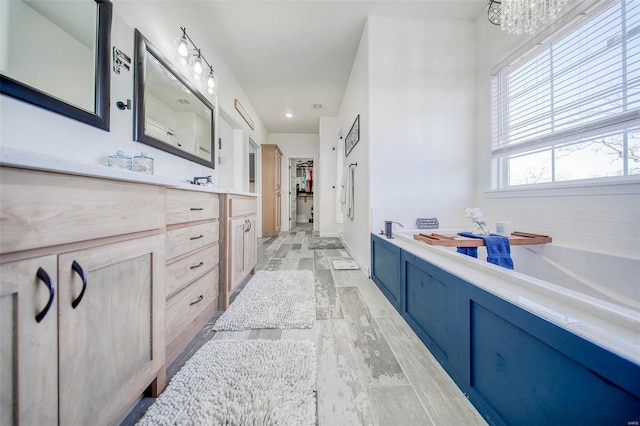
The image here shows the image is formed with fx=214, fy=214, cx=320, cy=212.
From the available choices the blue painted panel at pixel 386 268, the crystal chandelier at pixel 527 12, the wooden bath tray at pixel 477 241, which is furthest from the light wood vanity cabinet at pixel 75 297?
the crystal chandelier at pixel 527 12

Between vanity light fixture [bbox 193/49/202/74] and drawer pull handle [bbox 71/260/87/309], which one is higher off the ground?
vanity light fixture [bbox 193/49/202/74]

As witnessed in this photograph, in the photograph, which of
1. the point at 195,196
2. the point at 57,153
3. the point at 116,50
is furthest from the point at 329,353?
the point at 116,50

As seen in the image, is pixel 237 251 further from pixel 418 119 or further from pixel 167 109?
pixel 418 119

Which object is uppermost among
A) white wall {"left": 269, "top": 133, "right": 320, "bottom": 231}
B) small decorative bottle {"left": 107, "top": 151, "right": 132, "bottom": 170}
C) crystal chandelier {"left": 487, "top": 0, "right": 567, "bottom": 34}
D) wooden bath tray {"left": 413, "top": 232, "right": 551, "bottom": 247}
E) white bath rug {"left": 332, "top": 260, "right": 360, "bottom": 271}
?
white wall {"left": 269, "top": 133, "right": 320, "bottom": 231}

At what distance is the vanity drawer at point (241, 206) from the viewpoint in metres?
1.59

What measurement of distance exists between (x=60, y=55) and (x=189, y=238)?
3.03 feet

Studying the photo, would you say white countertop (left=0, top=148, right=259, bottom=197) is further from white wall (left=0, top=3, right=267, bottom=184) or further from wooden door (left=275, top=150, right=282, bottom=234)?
wooden door (left=275, top=150, right=282, bottom=234)

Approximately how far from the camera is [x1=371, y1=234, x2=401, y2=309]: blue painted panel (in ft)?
4.95

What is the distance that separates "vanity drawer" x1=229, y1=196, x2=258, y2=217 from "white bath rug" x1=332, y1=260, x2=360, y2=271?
1131 mm

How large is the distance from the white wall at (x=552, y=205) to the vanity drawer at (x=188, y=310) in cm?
231

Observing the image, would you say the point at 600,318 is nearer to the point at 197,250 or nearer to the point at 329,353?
the point at 329,353

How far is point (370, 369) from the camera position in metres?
0.97

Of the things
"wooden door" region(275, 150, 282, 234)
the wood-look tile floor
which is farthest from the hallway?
"wooden door" region(275, 150, 282, 234)

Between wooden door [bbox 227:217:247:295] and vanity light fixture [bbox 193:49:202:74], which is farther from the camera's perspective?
vanity light fixture [bbox 193:49:202:74]
